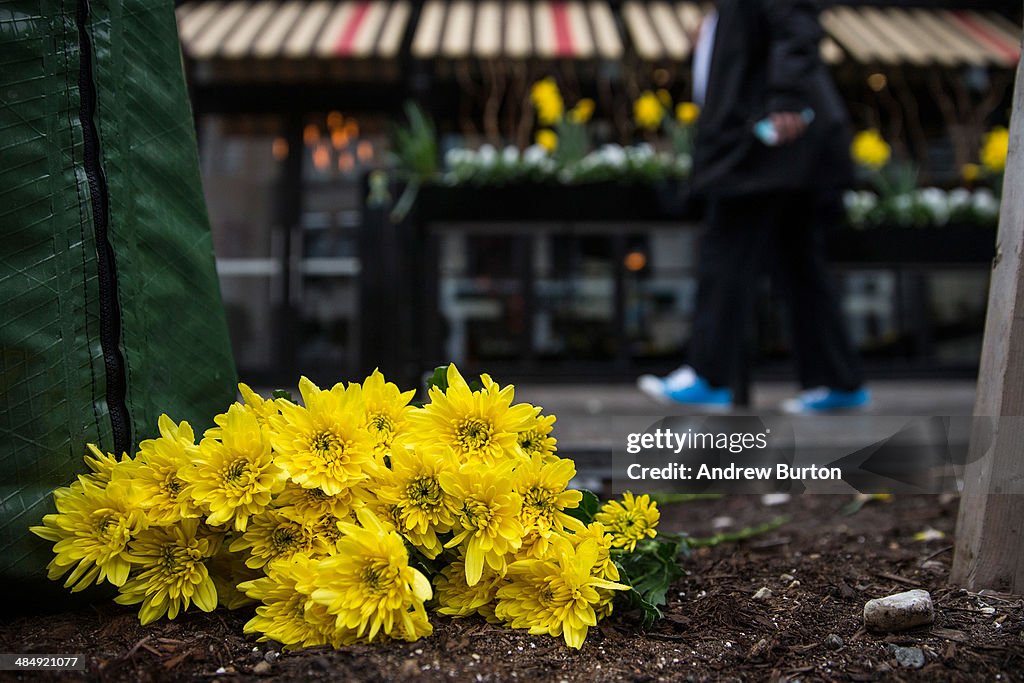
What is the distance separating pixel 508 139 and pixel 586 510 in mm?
4134

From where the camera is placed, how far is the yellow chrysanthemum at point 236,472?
0.85 m

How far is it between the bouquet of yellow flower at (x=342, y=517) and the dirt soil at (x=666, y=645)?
3 centimetres

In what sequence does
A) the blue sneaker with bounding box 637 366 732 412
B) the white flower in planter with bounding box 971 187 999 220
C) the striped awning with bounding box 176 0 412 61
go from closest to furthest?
1. the blue sneaker with bounding box 637 366 732 412
2. the white flower in planter with bounding box 971 187 999 220
3. the striped awning with bounding box 176 0 412 61

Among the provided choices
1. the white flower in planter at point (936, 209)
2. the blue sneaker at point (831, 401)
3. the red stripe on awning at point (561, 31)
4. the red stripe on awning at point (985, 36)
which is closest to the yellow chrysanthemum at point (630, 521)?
the blue sneaker at point (831, 401)

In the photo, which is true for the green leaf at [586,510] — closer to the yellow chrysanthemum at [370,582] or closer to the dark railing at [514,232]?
the yellow chrysanthemum at [370,582]

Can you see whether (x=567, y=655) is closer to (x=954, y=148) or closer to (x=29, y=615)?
(x=29, y=615)

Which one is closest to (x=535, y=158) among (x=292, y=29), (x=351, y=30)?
(x=351, y=30)

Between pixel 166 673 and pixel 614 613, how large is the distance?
0.54 m

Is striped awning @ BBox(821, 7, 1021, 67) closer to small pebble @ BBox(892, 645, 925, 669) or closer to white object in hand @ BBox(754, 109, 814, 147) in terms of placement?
white object in hand @ BBox(754, 109, 814, 147)

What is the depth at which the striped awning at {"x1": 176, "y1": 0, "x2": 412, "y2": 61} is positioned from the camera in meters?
4.32

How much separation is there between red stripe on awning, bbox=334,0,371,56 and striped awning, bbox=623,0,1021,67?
A: 169 cm

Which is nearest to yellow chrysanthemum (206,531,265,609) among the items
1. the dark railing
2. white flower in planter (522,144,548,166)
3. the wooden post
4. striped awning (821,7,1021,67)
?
the wooden post

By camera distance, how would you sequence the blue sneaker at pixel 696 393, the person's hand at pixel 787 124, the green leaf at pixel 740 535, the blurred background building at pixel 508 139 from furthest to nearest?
1. the blurred background building at pixel 508 139
2. the blue sneaker at pixel 696 393
3. the person's hand at pixel 787 124
4. the green leaf at pixel 740 535

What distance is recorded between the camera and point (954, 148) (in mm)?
5004
